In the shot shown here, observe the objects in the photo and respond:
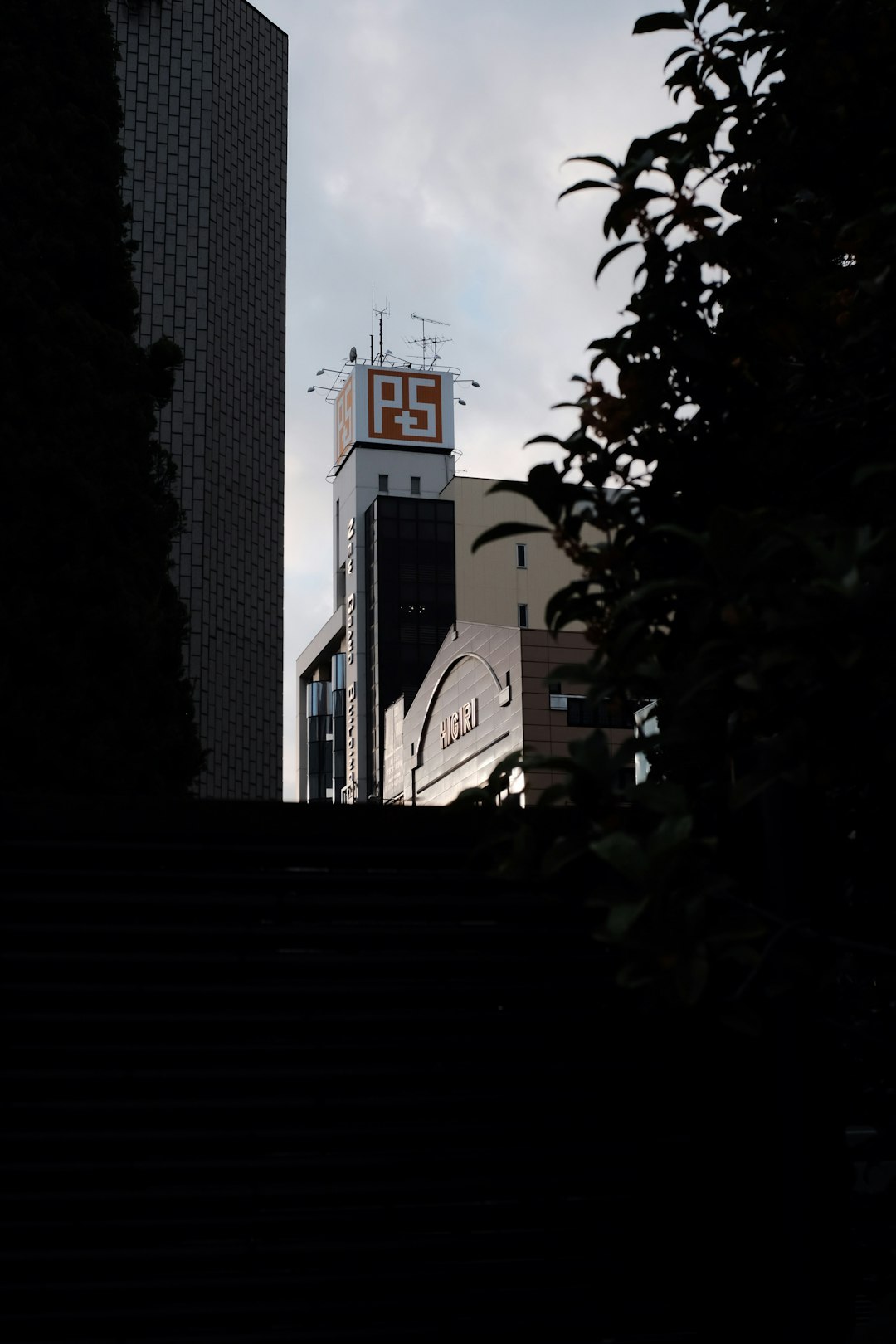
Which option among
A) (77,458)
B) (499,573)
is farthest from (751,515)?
(499,573)

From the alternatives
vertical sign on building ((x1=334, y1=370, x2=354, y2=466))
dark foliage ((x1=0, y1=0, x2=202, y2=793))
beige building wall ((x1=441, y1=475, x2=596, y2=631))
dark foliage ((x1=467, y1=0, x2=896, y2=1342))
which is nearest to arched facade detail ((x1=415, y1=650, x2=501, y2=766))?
beige building wall ((x1=441, y1=475, x2=596, y2=631))

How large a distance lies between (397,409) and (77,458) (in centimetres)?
8135

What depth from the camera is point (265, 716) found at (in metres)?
18.6

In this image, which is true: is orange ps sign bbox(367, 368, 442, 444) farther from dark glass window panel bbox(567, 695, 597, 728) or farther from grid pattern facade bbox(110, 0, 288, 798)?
grid pattern facade bbox(110, 0, 288, 798)

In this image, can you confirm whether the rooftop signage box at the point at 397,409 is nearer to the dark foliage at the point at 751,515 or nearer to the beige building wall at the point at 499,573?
the beige building wall at the point at 499,573

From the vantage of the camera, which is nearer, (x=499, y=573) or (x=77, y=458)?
(x=77, y=458)

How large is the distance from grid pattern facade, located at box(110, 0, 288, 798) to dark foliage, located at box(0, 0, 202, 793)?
8632mm

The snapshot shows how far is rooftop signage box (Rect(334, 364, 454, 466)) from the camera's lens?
Answer: 283ft

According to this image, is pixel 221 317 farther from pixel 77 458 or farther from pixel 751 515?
pixel 751 515

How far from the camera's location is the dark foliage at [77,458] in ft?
23.6

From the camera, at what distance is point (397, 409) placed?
8725 cm

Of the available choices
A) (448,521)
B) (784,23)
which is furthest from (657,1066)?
(448,521)

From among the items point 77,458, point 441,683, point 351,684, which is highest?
point 351,684

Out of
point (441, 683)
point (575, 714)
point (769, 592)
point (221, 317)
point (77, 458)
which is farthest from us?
point (441, 683)
